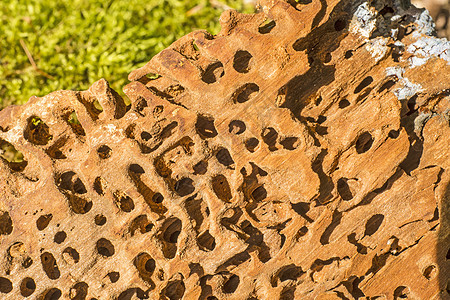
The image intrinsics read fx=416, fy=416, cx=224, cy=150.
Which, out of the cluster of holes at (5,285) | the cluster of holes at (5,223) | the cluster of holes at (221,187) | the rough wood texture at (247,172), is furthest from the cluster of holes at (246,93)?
the cluster of holes at (5,285)

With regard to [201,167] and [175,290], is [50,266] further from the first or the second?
[201,167]

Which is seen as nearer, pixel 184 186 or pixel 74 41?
pixel 184 186

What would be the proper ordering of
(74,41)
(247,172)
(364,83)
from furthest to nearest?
(74,41), (364,83), (247,172)

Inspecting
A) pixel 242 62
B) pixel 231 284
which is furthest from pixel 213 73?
pixel 231 284

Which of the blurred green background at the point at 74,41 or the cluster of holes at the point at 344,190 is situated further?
the blurred green background at the point at 74,41

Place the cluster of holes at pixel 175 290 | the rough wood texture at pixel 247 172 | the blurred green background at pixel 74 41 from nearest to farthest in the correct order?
the rough wood texture at pixel 247 172
the cluster of holes at pixel 175 290
the blurred green background at pixel 74 41

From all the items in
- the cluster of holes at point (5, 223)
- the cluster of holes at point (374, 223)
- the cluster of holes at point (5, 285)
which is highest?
the cluster of holes at point (5, 223)

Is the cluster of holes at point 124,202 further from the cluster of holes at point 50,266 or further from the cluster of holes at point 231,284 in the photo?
the cluster of holes at point 231,284

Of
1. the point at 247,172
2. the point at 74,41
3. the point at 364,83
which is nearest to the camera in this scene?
the point at 247,172
